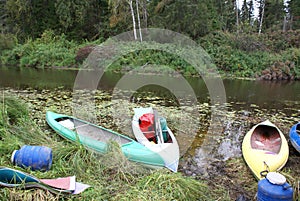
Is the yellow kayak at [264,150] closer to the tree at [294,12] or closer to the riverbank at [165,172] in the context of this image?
the riverbank at [165,172]

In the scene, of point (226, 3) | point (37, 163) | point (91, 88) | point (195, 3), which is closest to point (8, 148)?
point (37, 163)

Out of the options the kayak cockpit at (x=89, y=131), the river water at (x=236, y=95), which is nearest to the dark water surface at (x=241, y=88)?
the river water at (x=236, y=95)

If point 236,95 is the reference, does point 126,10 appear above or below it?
above

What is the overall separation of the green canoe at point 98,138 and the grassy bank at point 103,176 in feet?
0.56

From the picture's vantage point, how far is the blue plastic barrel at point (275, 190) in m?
2.41

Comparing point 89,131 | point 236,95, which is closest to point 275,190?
point 89,131

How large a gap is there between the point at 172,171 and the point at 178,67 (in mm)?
9725

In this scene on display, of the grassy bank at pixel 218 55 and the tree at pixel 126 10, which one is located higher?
the tree at pixel 126 10

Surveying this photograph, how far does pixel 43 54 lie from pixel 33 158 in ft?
43.5

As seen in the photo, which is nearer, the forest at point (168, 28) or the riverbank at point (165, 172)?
the riverbank at point (165, 172)

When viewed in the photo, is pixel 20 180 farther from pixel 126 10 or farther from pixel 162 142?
pixel 126 10

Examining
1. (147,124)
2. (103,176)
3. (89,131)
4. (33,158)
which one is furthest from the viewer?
(147,124)

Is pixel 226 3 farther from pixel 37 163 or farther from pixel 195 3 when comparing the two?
pixel 37 163

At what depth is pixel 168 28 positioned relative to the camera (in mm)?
14430
